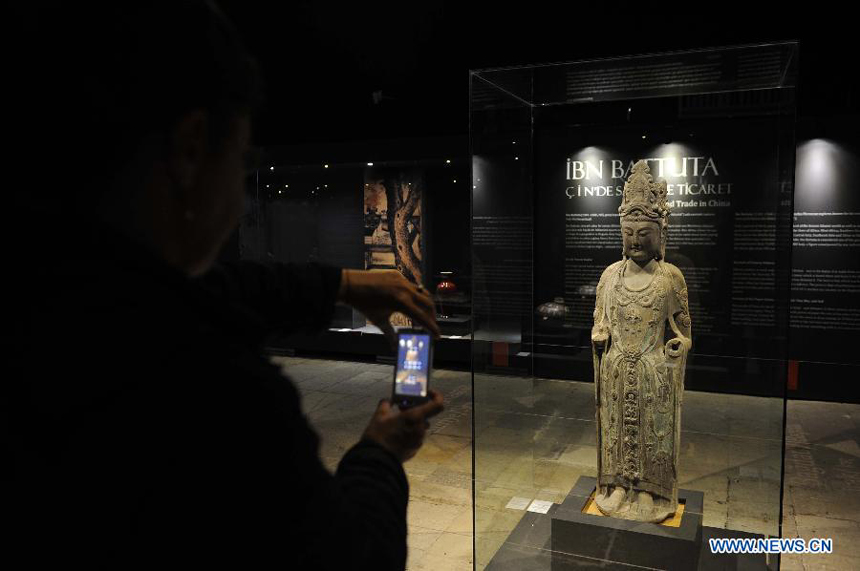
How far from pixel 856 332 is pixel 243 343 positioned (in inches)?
310

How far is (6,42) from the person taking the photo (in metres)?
0.72

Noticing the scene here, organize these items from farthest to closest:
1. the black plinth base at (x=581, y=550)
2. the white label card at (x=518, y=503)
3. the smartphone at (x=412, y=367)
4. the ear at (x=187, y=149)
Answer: the white label card at (x=518, y=503), the black plinth base at (x=581, y=550), the smartphone at (x=412, y=367), the ear at (x=187, y=149)

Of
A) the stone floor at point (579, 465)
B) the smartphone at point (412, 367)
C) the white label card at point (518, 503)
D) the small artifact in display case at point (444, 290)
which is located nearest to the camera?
the smartphone at point (412, 367)

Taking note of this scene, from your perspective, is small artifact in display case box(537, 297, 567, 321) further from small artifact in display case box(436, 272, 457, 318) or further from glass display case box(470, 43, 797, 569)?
small artifact in display case box(436, 272, 457, 318)

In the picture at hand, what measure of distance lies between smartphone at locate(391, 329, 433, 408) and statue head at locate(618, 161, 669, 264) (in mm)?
3000

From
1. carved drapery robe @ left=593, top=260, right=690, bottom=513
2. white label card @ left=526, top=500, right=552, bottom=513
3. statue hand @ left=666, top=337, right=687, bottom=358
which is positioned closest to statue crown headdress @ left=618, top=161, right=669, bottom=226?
carved drapery robe @ left=593, top=260, right=690, bottom=513

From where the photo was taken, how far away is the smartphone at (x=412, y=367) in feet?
4.16

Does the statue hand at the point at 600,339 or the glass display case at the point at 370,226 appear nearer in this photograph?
the statue hand at the point at 600,339

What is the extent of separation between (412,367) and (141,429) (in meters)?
0.75

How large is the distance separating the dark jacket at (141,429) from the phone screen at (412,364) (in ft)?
1.81

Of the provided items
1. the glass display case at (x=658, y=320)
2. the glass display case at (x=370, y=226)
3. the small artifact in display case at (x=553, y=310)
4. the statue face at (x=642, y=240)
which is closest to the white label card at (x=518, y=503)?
the glass display case at (x=658, y=320)

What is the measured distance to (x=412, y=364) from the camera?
1396 mm

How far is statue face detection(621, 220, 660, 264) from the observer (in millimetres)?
4156

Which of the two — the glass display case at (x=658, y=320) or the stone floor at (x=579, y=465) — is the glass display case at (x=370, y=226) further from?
the glass display case at (x=658, y=320)
